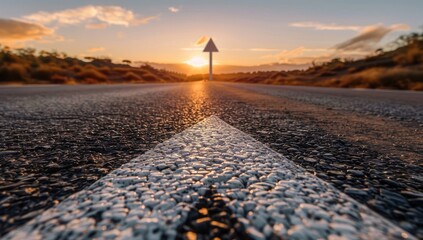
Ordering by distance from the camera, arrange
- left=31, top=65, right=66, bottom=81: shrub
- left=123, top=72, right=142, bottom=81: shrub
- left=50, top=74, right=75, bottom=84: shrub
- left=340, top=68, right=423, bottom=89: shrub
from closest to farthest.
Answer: left=340, top=68, right=423, bottom=89: shrub < left=50, top=74, right=75, bottom=84: shrub < left=31, top=65, right=66, bottom=81: shrub < left=123, top=72, right=142, bottom=81: shrub

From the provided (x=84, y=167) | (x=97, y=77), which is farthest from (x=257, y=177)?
(x=97, y=77)

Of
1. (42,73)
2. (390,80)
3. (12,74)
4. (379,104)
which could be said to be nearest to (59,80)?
(42,73)

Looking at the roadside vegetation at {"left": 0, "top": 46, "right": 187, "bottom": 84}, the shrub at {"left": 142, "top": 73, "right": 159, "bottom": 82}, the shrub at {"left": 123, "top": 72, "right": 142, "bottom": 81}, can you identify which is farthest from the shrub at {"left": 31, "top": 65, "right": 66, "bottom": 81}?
the shrub at {"left": 142, "top": 73, "right": 159, "bottom": 82}

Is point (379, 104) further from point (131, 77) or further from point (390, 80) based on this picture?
point (131, 77)

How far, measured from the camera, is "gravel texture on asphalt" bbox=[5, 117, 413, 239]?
0.71m

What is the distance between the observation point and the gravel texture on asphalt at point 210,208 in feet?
2.34

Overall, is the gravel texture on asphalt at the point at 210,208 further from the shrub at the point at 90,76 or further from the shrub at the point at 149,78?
the shrub at the point at 149,78

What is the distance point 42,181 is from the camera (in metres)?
1.13

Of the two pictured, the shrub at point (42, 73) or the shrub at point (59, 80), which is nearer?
the shrub at point (59, 80)

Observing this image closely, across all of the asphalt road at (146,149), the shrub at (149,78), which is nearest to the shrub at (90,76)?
the shrub at (149,78)

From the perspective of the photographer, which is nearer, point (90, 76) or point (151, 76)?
Result: point (90, 76)

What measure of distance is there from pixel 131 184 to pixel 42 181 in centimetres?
38

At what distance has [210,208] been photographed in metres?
0.84

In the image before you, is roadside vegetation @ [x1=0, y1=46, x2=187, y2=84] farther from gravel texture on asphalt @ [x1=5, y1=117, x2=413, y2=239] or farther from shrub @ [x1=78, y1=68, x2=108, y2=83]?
gravel texture on asphalt @ [x1=5, y1=117, x2=413, y2=239]
